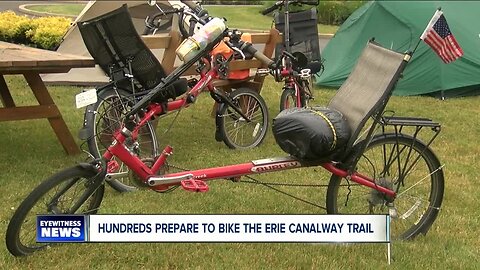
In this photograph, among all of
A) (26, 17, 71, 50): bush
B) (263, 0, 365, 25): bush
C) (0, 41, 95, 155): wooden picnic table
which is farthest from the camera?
(263, 0, 365, 25): bush

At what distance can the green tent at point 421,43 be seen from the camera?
8516 mm

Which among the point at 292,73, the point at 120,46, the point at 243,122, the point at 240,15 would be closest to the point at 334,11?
the point at 240,15

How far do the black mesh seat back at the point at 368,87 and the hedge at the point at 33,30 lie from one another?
675cm

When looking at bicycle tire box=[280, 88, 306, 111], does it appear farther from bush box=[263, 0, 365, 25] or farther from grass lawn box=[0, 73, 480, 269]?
bush box=[263, 0, 365, 25]

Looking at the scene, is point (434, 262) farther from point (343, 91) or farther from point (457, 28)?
point (457, 28)

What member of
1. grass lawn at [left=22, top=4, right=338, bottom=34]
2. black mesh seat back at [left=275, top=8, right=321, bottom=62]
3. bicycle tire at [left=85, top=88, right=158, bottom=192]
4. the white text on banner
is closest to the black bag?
the white text on banner

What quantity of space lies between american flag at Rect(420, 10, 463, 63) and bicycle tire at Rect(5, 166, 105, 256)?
2025mm

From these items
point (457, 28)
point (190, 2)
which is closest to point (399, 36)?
point (457, 28)

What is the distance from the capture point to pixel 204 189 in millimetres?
3508

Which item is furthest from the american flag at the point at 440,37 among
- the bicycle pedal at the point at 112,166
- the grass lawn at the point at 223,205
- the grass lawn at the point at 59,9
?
the grass lawn at the point at 59,9

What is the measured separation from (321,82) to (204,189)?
583 centimetres

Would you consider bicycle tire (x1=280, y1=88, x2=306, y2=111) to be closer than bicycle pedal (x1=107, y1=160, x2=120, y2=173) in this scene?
No

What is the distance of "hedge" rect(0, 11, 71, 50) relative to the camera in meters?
9.42

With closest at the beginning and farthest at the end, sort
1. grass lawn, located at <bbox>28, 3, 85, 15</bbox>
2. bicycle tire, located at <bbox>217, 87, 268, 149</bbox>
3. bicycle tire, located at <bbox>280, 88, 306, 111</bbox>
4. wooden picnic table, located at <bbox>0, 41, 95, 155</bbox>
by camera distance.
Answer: wooden picnic table, located at <bbox>0, 41, 95, 155</bbox>
bicycle tire, located at <bbox>217, 87, 268, 149</bbox>
bicycle tire, located at <bbox>280, 88, 306, 111</bbox>
grass lawn, located at <bbox>28, 3, 85, 15</bbox>
